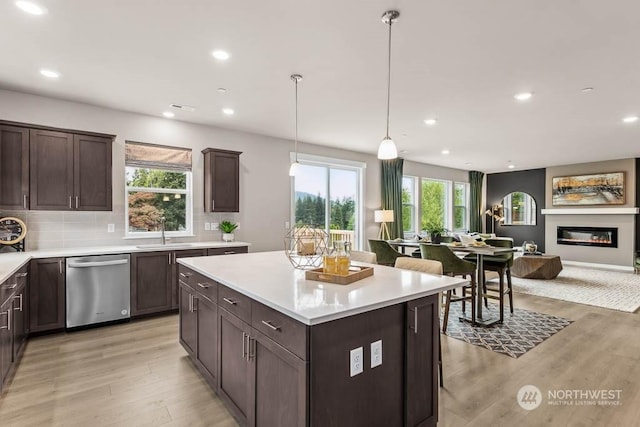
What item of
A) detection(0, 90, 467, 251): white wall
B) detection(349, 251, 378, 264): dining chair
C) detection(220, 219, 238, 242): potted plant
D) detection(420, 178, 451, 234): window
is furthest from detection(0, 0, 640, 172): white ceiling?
detection(420, 178, 451, 234): window

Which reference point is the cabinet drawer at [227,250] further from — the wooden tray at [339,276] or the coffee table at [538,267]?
the coffee table at [538,267]

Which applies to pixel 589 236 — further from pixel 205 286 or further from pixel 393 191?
pixel 205 286

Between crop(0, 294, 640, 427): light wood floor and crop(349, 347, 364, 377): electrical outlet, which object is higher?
crop(349, 347, 364, 377): electrical outlet

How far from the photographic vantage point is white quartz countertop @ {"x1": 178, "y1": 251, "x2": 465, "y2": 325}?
147 centimetres

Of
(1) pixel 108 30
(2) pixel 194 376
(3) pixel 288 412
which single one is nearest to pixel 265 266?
(2) pixel 194 376

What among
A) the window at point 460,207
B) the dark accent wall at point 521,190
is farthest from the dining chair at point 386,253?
the dark accent wall at point 521,190

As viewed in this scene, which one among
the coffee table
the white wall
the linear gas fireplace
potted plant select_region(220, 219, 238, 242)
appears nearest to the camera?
the white wall

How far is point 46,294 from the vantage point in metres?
3.55

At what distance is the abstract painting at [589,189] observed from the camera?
823 cm

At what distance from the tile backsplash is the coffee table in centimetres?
691

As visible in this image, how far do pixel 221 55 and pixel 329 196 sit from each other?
4.20 m

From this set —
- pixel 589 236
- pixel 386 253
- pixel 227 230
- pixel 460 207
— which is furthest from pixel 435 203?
pixel 227 230

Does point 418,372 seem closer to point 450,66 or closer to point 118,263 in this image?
point 450,66

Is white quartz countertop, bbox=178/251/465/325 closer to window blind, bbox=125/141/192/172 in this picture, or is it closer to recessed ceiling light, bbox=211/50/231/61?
recessed ceiling light, bbox=211/50/231/61
